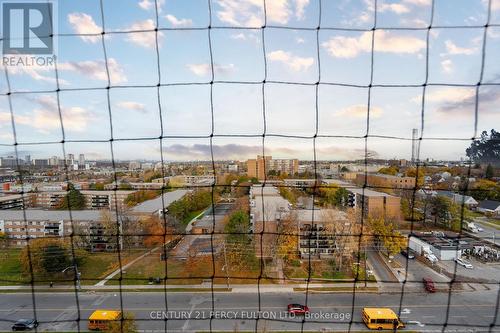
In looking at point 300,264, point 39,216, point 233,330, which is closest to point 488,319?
point 300,264

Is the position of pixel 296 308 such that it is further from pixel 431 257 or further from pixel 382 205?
pixel 431 257

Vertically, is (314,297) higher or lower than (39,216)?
lower

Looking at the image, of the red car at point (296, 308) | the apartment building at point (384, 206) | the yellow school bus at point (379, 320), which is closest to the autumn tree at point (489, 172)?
the yellow school bus at point (379, 320)

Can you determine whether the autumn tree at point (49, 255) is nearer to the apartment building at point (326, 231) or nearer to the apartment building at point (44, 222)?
the apartment building at point (44, 222)

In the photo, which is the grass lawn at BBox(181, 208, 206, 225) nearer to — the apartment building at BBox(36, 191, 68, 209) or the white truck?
the apartment building at BBox(36, 191, 68, 209)

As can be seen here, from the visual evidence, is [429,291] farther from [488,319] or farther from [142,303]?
[142,303]

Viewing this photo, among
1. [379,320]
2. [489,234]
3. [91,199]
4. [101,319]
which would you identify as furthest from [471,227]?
[91,199]

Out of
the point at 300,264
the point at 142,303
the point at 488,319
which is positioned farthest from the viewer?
the point at 300,264

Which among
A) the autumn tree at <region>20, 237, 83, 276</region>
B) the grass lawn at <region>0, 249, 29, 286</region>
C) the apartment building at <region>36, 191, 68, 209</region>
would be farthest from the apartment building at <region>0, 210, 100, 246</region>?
the apartment building at <region>36, 191, 68, 209</region>
